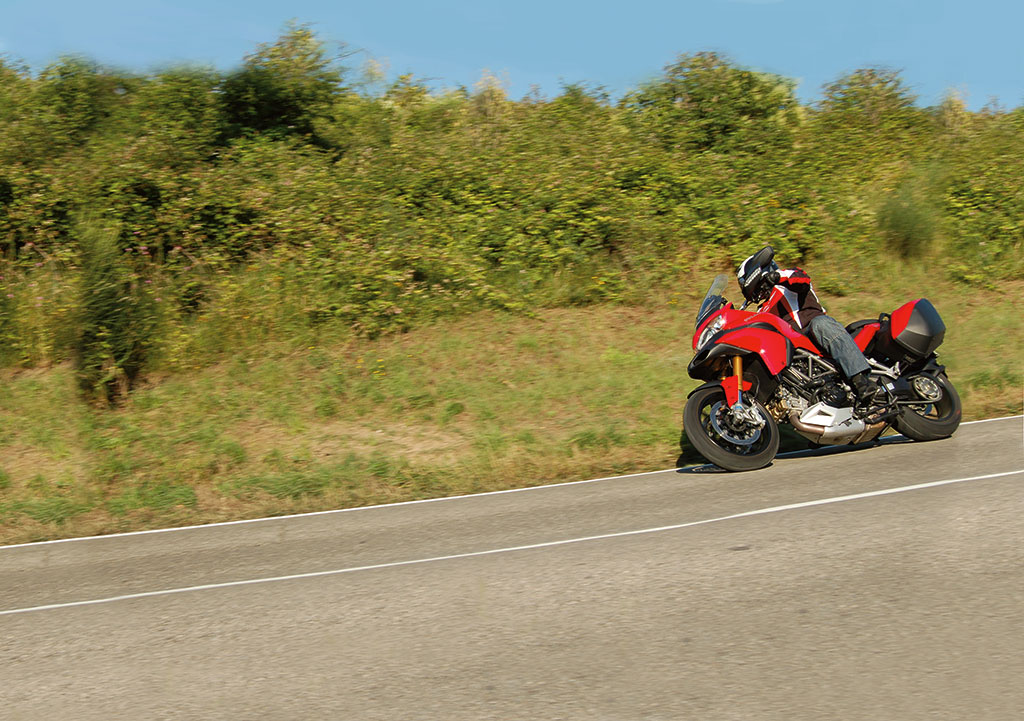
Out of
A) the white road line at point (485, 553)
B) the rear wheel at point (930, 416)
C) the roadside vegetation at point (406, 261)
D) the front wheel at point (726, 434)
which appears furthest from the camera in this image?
the roadside vegetation at point (406, 261)

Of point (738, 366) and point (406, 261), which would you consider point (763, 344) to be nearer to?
point (738, 366)

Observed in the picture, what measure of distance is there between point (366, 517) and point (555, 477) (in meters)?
2.06

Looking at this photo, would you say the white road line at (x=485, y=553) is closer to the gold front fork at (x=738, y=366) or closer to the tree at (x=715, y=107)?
the gold front fork at (x=738, y=366)

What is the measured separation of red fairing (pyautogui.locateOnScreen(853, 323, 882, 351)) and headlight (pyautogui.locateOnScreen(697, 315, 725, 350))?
157cm

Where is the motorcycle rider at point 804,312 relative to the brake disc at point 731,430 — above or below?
above

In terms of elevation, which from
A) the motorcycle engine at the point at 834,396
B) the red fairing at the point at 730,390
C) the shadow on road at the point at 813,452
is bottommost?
the shadow on road at the point at 813,452

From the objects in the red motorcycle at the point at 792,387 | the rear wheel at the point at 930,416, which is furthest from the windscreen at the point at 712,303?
the rear wheel at the point at 930,416

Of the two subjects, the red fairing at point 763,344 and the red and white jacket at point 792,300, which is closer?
the red fairing at point 763,344

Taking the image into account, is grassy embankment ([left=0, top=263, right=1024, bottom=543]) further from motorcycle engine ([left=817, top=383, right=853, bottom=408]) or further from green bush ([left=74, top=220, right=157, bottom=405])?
motorcycle engine ([left=817, top=383, right=853, bottom=408])

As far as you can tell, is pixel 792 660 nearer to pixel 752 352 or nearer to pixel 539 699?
pixel 539 699

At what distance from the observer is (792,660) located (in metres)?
4.52

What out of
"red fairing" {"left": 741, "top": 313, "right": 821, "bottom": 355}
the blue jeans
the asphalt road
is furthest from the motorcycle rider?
the asphalt road

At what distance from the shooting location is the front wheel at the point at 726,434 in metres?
8.76

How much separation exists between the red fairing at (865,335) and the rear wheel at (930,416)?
0.53m
